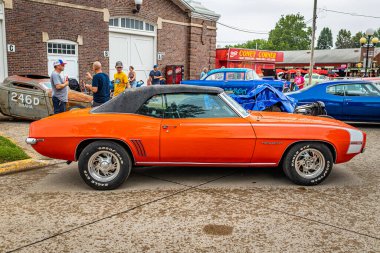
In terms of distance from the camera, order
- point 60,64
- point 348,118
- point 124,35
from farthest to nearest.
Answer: point 124,35 < point 348,118 < point 60,64

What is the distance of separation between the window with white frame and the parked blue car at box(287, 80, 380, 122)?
11.9 m

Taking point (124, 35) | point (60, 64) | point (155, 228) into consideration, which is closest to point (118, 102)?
point (155, 228)

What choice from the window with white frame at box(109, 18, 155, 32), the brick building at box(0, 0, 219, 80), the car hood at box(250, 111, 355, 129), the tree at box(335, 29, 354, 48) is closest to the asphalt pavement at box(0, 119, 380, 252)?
the car hood at box(250, 111, 355, 129)

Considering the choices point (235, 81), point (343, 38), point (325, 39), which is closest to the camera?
point (235, 81)

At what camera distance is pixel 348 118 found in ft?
34.2

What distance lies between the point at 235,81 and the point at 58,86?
7175mm

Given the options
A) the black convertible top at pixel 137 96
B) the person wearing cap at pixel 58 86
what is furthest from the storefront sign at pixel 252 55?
the black convertible top at pixel 137 96

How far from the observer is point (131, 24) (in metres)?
19.9

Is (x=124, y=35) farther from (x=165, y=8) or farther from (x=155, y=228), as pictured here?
(x=155, y=228)

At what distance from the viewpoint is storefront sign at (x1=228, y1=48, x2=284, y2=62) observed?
98.6ft

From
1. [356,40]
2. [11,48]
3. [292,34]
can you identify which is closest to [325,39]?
[356,40]

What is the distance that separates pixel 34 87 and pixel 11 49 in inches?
219

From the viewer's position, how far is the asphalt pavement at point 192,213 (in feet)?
11.6

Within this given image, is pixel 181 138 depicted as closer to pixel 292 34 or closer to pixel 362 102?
pixel 362 102
